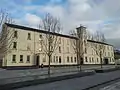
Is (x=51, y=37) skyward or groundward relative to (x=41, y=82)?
skyward

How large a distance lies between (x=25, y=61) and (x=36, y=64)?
3.79 m

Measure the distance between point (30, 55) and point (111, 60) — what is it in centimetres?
5293

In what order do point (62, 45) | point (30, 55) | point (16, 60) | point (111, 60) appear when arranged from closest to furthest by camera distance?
point (16, 60) < point (30, 55) < point (62, 45) < point (111, 60)

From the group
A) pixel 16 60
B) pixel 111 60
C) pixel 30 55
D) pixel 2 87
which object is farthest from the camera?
pixel 111 60

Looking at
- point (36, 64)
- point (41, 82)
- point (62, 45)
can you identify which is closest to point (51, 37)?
point (41, 82)

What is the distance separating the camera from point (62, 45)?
183 ft

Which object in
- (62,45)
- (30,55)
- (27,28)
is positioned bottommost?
(30,55)

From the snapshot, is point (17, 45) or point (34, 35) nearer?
point (17, 45)

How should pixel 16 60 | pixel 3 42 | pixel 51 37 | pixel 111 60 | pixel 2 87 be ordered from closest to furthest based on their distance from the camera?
pixel 2 87, pixel 3 42, pixel 51 37, pixel 16 60, pixel 111 60

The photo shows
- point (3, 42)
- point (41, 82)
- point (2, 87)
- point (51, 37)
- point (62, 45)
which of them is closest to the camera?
point (2, 87)

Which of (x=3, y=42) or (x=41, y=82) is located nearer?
(x=41, y=82)

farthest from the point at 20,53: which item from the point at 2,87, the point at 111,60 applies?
the point at 111,60

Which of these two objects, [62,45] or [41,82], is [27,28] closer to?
[62,45]

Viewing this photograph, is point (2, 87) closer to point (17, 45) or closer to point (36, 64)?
point (17, 45)
